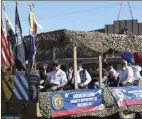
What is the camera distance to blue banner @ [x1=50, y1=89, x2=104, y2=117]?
33.2 feet

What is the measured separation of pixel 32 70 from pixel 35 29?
1605 mm

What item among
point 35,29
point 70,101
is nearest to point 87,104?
point 70,101

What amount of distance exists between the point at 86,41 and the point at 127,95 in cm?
224

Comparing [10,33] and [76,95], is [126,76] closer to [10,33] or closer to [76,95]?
[76,95]

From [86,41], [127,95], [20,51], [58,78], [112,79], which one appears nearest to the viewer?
[86,41]

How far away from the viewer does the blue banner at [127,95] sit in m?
11.5

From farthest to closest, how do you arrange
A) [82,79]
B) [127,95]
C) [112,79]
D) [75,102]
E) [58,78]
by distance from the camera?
[112,79] → [127,95] → [82,79] → [58,78] → [75,102]

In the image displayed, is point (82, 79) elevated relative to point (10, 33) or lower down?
lower down

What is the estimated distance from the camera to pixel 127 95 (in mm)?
11812

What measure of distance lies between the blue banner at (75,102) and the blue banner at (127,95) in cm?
59

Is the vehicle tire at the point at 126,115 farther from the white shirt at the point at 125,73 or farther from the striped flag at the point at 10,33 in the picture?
the striped flag at the point at 10,33

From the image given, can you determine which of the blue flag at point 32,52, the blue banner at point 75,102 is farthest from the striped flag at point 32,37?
the blue banner at point 75,102

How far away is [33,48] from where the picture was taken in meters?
11.3

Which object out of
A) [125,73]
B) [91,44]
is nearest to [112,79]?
[125,73]
